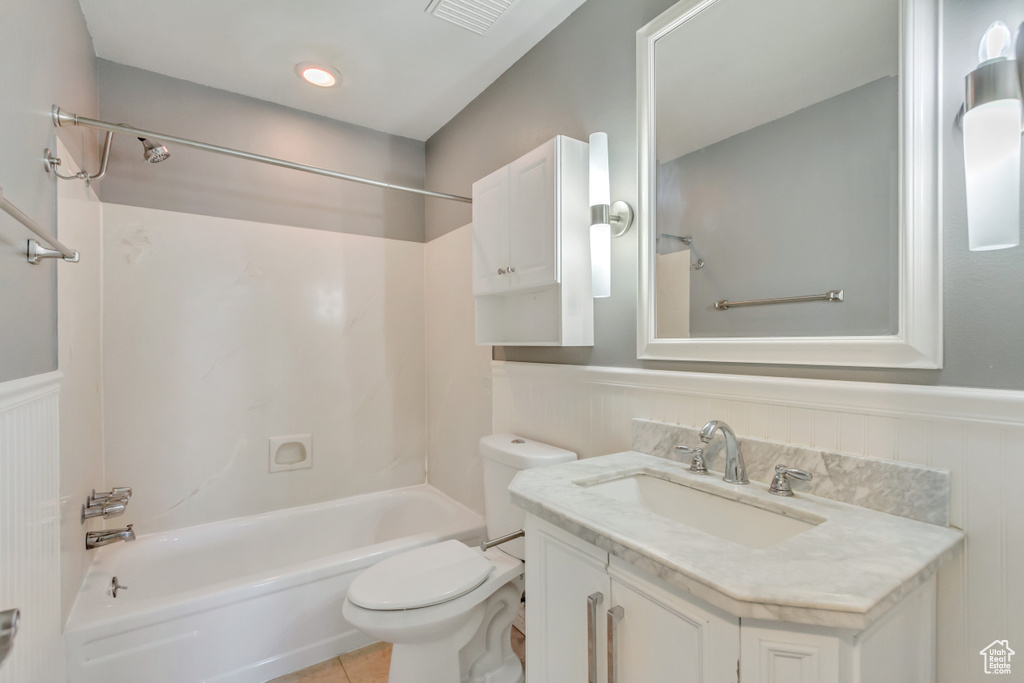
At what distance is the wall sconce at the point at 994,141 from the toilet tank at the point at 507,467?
1.18 meters

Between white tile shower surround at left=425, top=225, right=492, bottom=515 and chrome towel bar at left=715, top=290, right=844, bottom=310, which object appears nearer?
chrome towel bar at left=715, top=290, right=844, bottom=310

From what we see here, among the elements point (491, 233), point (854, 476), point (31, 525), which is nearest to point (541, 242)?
point (491, 233)

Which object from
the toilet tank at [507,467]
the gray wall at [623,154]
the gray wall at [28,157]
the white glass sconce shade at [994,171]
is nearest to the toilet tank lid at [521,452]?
the toilet tank at [507,467]

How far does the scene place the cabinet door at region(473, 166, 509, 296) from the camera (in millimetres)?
1762

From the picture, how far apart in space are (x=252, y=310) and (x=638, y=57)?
1987mm

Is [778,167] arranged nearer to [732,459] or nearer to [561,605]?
[732,459]

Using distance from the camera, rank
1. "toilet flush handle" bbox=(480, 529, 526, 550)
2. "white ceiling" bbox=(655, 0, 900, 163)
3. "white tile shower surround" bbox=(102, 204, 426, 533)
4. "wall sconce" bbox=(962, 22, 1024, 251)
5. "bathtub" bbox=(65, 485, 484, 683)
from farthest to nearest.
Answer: "white tile shower surround" bbox=(102, 204, 426, 533)
"toilet flush handle" bbox=(480, 529, 526, 550)
"bathtub" bbox=(65, 485, 484, 683)
"white ceiling" bbox=(655, 0, 900, 163)
"wall sconce" bbox=(962, 22, 1024, 251)

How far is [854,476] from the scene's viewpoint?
0.95m

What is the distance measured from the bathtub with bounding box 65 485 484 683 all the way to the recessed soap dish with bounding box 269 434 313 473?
22 cm

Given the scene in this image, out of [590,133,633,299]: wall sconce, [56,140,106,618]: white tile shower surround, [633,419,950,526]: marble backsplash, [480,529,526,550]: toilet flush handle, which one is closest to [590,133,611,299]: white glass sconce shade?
[590,133,633,299]: wall sconce

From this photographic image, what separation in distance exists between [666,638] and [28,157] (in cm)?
175

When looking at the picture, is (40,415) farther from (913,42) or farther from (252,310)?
(913,42)

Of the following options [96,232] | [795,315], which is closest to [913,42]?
[795,315]

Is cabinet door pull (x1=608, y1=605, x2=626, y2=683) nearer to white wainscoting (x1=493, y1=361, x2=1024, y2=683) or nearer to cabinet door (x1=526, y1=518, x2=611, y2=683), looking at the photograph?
cabinet door (x1=526, y1=518, x2=611, y2=683)
